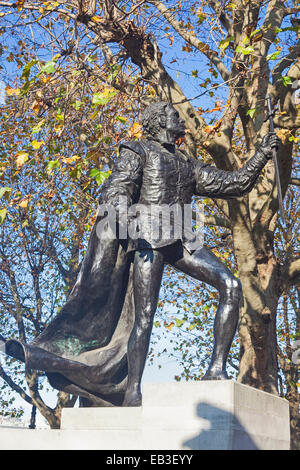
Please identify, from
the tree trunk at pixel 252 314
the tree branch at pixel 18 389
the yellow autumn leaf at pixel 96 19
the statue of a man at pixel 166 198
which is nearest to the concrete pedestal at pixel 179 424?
the statue of a man at pixel 166 198

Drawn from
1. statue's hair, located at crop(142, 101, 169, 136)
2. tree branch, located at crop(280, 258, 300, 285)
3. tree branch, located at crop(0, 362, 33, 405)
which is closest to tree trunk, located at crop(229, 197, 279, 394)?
tree branch, located at crop(280, 258, 300, 285)

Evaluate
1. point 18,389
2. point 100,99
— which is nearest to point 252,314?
point 100,99

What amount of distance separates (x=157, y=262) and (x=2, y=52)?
8.02m

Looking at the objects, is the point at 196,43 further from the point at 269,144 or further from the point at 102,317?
the point at 102,317

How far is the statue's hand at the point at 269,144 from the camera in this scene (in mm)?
5613

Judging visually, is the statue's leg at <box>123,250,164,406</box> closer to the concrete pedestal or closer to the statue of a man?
the statue of a man

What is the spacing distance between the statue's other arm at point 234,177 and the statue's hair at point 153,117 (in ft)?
→ 1.83

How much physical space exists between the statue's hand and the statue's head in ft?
2.75

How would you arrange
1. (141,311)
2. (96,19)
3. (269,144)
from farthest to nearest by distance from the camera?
1. (96,19)
2. (269,144)
3. (141,311)

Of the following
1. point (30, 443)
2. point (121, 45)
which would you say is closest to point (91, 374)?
point (30, 443)

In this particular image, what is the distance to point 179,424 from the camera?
466cm

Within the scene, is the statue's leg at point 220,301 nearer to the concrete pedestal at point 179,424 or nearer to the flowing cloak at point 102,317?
the concrete pedestal at point 179,424

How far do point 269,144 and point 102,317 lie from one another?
2.27m

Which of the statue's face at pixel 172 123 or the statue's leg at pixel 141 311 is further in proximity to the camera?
the statue's face at pixel 172 123
